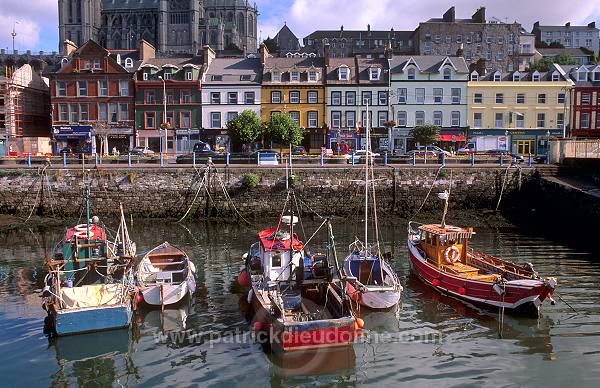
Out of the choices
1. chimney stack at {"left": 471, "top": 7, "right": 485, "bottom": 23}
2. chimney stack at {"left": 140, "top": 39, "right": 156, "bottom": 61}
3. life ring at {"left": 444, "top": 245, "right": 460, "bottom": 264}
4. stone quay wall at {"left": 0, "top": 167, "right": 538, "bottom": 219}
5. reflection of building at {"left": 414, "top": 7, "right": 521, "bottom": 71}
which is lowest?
life ring at {"left": 444, "top": 245, "right": 460, "bottom": 264}

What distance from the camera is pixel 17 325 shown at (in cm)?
1750

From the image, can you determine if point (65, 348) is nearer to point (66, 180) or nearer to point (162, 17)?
point (66, 180)

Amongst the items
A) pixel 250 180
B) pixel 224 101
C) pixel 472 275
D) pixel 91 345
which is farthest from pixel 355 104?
pixel 91 345

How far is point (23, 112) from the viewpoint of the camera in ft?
199

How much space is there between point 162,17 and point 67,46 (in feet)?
220

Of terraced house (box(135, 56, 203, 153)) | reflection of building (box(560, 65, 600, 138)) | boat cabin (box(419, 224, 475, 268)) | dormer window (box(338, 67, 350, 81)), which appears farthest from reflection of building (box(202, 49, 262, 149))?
boat cabin (box(419, 224, 475, 268))

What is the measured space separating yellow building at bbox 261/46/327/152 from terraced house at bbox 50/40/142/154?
1374cm

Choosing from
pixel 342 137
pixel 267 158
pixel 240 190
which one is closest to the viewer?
pixel 240 190

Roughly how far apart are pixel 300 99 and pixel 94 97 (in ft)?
67.5

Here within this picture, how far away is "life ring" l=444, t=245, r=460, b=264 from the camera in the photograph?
21.5m

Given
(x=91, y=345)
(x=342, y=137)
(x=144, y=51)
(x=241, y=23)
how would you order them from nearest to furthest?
1. (x=91, y=345)
2. (x=342, y=137)
3. (x=144, y=51)
4. (x=241, y=23)

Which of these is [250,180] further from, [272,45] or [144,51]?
[272,45]

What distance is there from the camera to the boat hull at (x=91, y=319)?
1611 centimetres

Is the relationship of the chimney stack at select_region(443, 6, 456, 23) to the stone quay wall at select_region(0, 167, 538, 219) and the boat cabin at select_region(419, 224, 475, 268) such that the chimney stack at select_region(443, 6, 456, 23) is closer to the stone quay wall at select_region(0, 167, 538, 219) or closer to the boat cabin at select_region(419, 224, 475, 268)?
the stone quay wall at select_region(0, 167, 538, 219)
